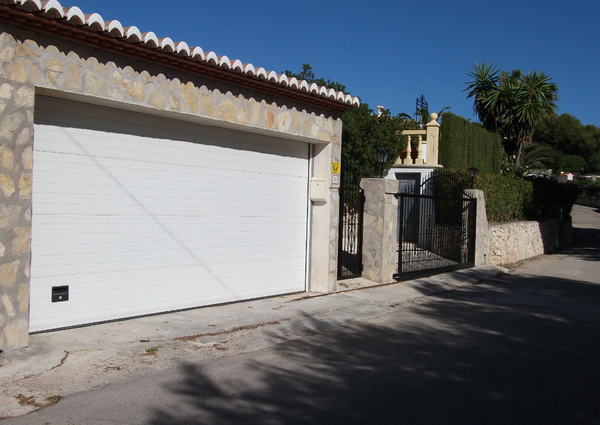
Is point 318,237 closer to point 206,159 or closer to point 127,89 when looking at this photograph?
point 206,159

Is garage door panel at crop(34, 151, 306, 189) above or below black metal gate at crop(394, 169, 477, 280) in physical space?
above

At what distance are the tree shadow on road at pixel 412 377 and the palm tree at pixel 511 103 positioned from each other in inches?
829

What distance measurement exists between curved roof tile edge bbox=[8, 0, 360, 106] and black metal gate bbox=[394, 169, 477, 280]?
4630 mm

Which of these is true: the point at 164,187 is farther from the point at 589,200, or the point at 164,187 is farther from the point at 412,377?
the point at 589,200

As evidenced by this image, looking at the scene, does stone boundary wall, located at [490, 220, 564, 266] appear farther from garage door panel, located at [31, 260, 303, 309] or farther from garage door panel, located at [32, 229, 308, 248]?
garage door panel, located at [32, 229, 308, 248]

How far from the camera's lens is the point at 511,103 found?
28188mm

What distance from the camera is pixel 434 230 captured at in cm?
1445

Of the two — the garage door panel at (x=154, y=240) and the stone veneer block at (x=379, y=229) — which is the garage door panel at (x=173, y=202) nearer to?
the garage door panel at (x=154, y=240)

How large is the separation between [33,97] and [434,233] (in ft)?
35.2

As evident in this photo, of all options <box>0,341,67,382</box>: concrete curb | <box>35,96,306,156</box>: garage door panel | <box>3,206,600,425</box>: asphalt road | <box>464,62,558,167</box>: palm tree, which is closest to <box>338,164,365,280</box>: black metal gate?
<box>35,96,306,156</box>: garage door panel

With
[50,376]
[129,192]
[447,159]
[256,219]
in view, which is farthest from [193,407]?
[447,159]

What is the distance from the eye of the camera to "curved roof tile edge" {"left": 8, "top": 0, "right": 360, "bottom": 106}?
19.0 feet

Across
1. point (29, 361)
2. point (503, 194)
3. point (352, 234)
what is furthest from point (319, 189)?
point (503, 194)

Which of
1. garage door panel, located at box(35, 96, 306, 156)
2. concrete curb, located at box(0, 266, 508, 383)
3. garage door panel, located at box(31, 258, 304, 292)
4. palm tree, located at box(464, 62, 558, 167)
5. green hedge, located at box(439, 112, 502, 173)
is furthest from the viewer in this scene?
palm tree, located at box(464, 62, 558, 167)
